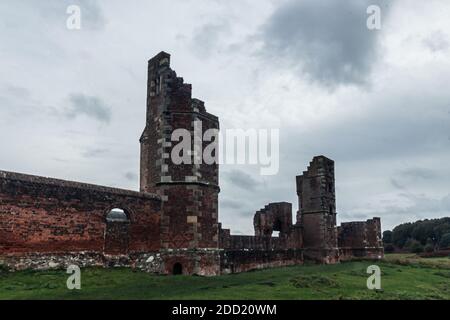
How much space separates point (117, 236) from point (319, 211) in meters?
19.6

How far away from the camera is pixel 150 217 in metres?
18.8

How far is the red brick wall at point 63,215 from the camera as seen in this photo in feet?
47.0

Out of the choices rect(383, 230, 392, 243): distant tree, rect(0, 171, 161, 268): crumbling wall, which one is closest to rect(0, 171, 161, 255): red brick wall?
rect(0, 171, 161, 268): crumbling wall

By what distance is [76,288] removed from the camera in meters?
13.4

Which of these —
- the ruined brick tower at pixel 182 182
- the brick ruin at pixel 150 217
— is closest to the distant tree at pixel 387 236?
the brick ruin at pixel 150 217

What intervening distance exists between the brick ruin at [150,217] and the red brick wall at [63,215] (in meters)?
0.03

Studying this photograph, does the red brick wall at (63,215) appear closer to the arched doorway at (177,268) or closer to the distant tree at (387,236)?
the arched doorway at (177,268)

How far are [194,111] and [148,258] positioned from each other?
711cm

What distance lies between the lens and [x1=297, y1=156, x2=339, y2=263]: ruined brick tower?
32.6 metres

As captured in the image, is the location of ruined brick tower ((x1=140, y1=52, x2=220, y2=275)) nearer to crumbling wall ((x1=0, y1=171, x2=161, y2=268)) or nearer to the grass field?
crumbling wall ((x1=0, y1=171, x2=161, y2=268))

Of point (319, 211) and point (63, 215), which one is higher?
point (319, 211)

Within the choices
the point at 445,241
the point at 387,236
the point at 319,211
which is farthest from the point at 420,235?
the point at 319,211

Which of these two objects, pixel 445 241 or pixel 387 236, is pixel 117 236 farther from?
pixel 387 236
